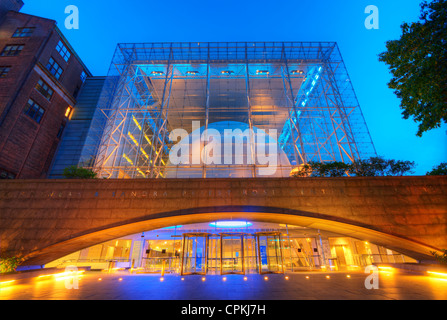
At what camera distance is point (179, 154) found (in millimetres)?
25250

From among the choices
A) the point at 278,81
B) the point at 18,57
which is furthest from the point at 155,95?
the point at 278,81

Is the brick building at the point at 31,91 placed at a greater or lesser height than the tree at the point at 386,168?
greater

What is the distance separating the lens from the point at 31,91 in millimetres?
21750

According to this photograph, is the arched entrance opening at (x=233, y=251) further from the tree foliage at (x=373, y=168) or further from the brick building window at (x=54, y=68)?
the brick building window at (x=54, y=68)

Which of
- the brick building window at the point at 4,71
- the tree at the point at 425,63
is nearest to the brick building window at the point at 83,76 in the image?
the brick building window at the point at 4,71

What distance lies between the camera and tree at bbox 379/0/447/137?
9875mm

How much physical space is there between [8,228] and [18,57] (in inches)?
814

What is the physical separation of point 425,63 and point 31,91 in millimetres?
32468

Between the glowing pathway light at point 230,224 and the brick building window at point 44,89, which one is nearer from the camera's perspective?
the glowing pathway light at point 230,224

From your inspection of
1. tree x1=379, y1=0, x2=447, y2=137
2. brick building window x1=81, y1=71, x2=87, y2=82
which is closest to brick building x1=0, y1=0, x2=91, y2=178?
brick building window x1=81, y1=71, x2=87, y2=82

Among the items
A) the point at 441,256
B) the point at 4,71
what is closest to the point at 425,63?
the point at 441,256

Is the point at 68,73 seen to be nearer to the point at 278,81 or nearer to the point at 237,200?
the point at 278,81

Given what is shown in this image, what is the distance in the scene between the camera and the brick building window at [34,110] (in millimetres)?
21705

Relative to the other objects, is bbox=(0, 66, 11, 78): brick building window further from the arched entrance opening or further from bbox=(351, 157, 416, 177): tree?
bbox=(351, 157, 416, 177): tree
